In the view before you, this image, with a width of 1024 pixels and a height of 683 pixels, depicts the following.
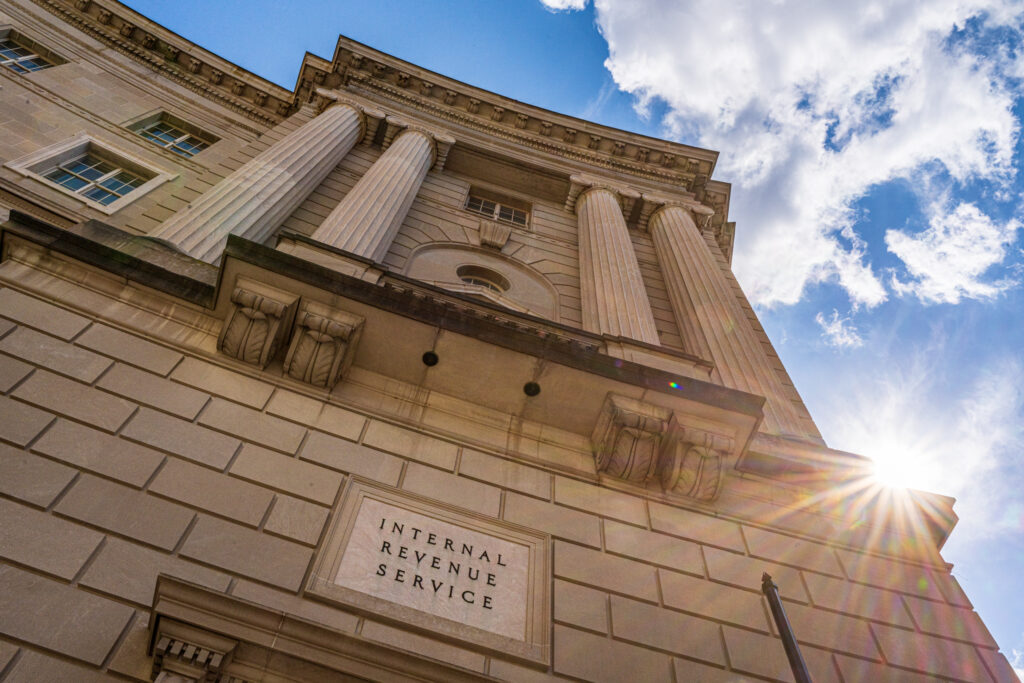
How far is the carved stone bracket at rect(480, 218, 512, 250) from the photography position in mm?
15430

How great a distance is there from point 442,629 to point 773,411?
23.4 ft

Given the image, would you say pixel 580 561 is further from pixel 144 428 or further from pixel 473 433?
pixel 144 428

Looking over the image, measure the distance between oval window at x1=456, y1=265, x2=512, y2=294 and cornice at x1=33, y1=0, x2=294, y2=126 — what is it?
1118cm

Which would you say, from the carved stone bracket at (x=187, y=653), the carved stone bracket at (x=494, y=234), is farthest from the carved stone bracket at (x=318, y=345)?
the carved stone bracket at (x=494, y=234)

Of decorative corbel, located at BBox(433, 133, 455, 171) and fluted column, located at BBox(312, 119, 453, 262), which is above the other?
decorative corbel, located at BBox(433, 133, 455, 171)

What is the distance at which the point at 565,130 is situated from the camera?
20.7 meters

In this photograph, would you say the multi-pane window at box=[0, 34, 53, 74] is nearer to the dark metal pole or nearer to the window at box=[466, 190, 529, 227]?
the window at box=[466, 190, 529, 227]

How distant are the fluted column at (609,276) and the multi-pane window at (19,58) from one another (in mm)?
16133

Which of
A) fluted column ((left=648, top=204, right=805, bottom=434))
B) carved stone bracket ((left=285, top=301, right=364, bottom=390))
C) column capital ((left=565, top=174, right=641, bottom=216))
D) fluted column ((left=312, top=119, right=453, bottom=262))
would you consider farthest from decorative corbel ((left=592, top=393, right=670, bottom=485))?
column capital ((left=565, top=174, right=641, bottom=216))

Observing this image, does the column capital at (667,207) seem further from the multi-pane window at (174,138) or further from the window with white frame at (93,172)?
the multi-pane window at (174,138)

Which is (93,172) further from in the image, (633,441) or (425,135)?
(633,441)

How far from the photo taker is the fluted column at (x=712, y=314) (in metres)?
10.6

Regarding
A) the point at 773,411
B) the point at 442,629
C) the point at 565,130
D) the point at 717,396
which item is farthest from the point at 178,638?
the point at 565,130

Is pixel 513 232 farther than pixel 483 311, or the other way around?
pixel 513 232
